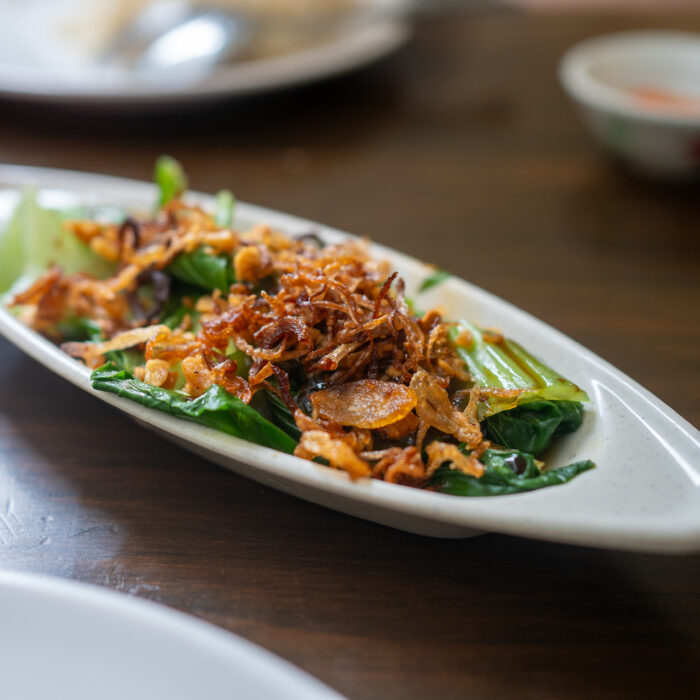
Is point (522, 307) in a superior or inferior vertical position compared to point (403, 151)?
inferior

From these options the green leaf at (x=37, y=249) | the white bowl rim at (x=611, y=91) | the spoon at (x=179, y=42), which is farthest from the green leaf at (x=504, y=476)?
the spoon at (x=179, y=42)

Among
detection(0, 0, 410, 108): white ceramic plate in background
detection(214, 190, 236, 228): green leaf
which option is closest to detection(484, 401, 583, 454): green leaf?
detection(214, 190, 236, 228): green leaf

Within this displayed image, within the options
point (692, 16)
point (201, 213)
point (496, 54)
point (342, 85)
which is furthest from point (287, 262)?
point (692, 16)

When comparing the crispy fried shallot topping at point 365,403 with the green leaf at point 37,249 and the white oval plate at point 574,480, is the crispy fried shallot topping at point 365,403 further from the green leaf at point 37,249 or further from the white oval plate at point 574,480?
the green leaf at point 37,249

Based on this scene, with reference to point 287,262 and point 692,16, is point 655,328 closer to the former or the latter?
point 287,262

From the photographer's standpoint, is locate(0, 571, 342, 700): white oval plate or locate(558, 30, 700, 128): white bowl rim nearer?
locate(0, 571, 342, 700): white oval plate

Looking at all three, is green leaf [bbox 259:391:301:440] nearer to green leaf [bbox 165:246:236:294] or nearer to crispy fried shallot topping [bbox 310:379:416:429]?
crispy fried shallot topping [bbox 310:379:416:429]

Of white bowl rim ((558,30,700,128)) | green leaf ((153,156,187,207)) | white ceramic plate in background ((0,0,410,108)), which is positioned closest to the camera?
green leaf ((153,156,187,207))
